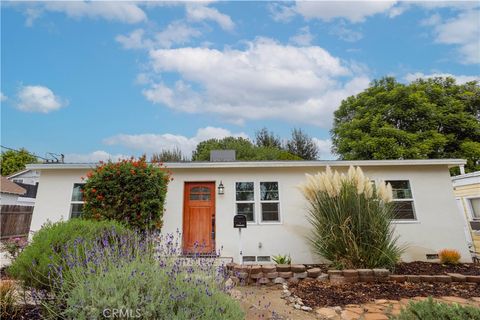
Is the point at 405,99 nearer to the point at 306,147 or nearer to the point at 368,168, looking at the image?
the point at 306,147

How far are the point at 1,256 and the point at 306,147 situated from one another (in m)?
17.5

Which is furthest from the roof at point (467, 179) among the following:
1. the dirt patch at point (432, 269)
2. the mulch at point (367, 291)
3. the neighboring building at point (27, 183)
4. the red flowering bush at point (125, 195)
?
the neighboring building at point (27, 183)

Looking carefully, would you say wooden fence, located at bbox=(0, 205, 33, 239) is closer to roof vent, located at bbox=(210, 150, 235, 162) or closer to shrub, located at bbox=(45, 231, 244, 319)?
roof vent, located at bbox=(210, 150, 235, 162)

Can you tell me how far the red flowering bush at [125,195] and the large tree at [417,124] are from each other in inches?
472

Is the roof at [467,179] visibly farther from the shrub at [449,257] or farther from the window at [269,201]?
the window at [269,201]

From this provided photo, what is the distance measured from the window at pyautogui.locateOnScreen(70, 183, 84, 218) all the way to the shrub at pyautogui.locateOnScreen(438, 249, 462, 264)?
9.25 metres

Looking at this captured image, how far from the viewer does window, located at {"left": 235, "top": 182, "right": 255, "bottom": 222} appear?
268 inches

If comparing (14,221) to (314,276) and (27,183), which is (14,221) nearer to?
(27,183)

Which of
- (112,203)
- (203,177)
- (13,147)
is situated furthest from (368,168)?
(13,147)

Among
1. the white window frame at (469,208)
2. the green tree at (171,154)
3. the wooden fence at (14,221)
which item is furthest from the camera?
the green tree at (171,154)

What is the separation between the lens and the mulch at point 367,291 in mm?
3639

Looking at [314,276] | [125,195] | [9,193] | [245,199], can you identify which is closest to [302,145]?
[245,199]

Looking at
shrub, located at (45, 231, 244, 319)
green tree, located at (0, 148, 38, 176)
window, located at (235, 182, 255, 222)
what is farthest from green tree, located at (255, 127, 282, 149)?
green tree, located at (0, 148, 38, 176)

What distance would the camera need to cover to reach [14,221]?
37.6ft
